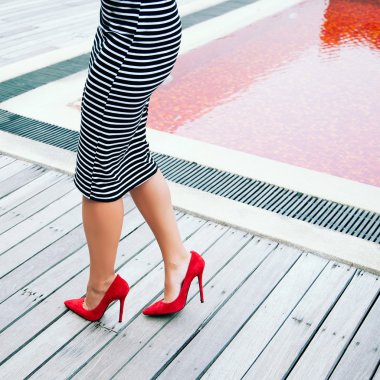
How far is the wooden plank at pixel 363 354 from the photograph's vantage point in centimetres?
184

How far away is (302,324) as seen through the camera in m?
2.04

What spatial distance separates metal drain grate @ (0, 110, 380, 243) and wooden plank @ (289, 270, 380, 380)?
15.9 inches

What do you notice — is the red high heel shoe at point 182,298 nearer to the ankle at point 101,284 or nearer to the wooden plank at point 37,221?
the ankle at point 101,284

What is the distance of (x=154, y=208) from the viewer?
1960 mm

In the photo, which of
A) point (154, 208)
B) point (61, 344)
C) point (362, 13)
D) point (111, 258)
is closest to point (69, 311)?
point (61, 344)

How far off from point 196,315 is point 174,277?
0.17 metres

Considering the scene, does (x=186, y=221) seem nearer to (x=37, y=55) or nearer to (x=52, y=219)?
(x=52, y=219)

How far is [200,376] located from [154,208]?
A: 56 centimetres

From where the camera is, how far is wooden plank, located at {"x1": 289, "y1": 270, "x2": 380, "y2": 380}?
1859mm

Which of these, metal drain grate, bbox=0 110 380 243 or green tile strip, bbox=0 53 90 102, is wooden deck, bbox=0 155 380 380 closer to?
metal drain grate, bbox=0 110 380 243

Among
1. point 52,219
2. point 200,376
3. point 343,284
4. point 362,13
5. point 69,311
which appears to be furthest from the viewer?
point 362,13

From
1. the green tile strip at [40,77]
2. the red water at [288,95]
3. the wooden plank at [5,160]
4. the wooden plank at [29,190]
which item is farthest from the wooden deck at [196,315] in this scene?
the green tile strip at [40,77]

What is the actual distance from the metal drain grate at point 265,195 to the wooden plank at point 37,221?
0.57 m

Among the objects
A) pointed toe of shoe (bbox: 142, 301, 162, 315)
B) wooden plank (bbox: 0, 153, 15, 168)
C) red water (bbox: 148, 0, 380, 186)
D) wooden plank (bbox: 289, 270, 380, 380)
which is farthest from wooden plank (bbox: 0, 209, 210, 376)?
red water (bbox: 148, 0, 380, 186)
